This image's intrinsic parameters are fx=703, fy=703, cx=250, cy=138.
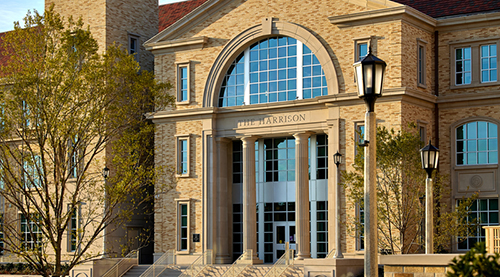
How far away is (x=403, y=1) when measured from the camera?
36.2 metres

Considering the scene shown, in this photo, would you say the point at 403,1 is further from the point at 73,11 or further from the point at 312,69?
the point at 73,11

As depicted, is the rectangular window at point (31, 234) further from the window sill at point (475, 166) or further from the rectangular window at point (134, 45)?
the window sill at point (475, 166)

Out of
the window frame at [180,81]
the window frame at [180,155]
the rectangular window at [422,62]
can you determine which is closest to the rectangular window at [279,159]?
the window frame at [180,155]

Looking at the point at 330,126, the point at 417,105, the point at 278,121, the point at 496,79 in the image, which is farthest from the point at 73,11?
the point at 496,79

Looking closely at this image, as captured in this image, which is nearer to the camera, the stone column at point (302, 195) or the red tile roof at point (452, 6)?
the red tile roof at point (452, 6)

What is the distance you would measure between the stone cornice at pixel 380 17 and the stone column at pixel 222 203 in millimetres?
8983

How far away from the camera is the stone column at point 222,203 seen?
36.2 m

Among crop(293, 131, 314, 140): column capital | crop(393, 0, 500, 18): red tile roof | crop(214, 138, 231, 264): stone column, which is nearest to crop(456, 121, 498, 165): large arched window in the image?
crop(393, 0, 500, 18): red tile roof

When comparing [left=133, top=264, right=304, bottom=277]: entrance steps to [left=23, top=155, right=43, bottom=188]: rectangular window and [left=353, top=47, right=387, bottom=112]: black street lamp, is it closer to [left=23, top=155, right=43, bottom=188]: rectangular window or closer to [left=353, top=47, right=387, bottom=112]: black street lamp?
Result: [left=23, top=155, right=43, bottom=188]: rectangular window

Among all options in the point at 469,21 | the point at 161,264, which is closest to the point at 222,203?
the point at 161,264

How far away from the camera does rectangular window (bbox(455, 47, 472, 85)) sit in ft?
108

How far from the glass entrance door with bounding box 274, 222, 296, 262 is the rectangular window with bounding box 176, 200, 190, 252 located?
4709mm

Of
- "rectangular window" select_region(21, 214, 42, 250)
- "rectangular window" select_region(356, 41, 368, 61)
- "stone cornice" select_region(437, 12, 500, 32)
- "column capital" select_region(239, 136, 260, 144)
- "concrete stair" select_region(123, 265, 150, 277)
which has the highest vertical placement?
"stone cornice" select_region(437, 12, 500, 32)

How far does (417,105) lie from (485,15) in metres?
5.02
